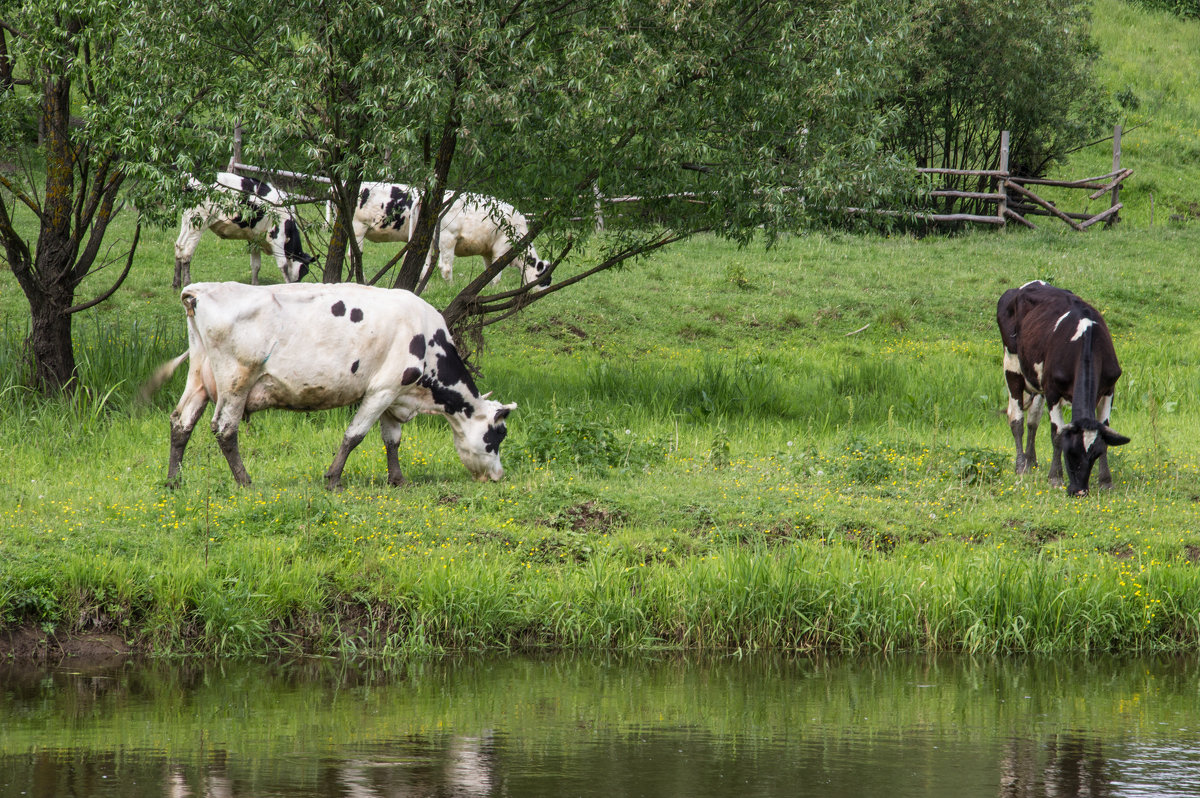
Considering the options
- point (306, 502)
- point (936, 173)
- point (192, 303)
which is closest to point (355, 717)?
point (306, 502)

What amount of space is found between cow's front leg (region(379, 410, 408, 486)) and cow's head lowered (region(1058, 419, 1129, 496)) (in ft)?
17.7

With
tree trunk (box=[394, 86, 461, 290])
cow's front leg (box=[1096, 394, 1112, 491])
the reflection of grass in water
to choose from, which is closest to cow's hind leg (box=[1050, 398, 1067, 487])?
cow's front leg (box=[1096, 394, 1112, 491])

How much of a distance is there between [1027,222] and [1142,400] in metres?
13.4

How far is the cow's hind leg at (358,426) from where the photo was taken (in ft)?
33.2

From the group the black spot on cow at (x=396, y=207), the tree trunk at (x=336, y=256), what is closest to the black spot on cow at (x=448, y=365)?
the tree trunk at (x=336, y=256)

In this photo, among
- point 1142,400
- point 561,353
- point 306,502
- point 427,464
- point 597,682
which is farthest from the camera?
point 561,353

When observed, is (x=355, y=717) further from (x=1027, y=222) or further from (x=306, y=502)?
(x=1027, y=222)

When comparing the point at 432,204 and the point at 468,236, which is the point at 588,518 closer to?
the point at 432,204

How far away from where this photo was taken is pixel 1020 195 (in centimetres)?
2842

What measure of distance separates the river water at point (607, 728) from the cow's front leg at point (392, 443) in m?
3.04

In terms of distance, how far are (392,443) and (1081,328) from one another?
585 cm

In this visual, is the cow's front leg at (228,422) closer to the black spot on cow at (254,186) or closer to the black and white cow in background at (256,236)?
the black and white cow in background at (256,236)

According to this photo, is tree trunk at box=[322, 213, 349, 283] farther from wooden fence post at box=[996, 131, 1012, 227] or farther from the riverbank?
wooden fence post at box=[996, 131, 1012, 227]

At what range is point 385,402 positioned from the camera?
33.3 ft
